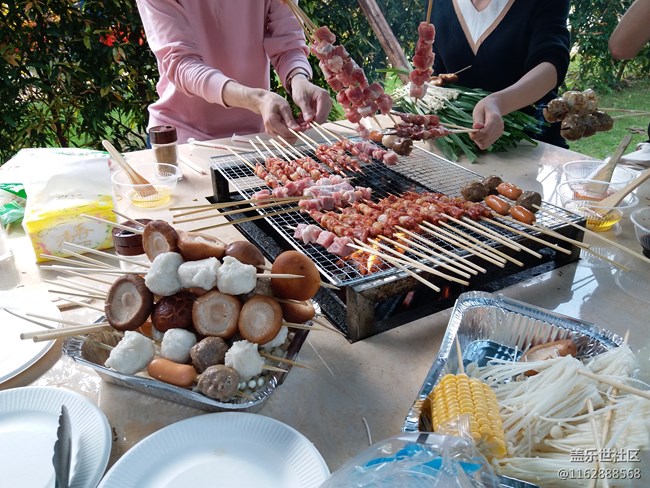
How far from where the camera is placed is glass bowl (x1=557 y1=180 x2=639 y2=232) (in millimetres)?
2605

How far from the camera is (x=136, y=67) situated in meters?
5.86

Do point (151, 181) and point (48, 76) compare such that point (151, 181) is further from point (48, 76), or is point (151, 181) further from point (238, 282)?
point (48, 76)

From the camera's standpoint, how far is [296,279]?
160 centimetres

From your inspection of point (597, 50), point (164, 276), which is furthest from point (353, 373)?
point (597, 50)

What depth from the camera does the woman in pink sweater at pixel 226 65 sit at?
3.36 m

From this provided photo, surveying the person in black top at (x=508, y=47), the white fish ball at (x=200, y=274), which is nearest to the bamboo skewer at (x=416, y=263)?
the white fish ball at (x=200, y=274)

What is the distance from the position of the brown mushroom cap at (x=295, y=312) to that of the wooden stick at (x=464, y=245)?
78 centimetres

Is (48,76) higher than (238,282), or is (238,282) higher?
(48,76)

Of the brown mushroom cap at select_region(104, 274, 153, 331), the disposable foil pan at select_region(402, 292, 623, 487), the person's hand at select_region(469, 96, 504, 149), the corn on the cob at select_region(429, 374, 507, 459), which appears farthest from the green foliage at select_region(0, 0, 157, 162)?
the corn on the cob at select_region(429, 374, 507, 459)

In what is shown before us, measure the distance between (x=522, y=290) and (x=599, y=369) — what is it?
0.73 m

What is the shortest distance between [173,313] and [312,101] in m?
2.35

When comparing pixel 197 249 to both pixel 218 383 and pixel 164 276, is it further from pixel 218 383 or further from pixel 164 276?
pixel 218 383

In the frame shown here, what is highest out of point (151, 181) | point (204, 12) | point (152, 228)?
point (204, 12)

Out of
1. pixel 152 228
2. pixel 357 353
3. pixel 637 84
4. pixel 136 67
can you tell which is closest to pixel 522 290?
pixel 357 353
